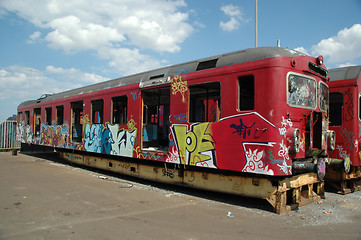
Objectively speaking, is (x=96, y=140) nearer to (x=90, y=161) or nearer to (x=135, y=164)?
(x=90, y=161)

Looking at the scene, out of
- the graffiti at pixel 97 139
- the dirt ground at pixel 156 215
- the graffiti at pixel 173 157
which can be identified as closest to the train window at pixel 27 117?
the graffiti at pixel 97 139

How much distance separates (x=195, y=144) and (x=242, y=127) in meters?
1.28

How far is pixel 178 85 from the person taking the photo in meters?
6.71

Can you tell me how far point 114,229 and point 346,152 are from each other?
600 centimetres

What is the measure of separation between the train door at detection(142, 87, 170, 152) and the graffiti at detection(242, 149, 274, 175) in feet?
10.6

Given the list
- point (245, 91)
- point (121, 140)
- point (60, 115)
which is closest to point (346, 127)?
point (245, 91)

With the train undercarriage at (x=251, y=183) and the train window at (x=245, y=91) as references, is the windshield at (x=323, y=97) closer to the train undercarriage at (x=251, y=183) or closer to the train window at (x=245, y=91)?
the train undercarriage at (x=251, y=183)

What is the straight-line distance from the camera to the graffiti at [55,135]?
1161 centimetres

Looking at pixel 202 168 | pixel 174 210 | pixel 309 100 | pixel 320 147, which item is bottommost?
pixel 174 210

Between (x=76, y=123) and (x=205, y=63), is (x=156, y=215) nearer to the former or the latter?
(x=205, y=63)

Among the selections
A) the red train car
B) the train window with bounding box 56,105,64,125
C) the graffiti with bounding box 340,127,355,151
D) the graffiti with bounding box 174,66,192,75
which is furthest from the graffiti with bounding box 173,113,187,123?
the train window with bounding box 56,105,64,125

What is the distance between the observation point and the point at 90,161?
10.6 m

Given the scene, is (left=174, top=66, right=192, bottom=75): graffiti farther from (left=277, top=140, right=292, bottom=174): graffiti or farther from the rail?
the rail

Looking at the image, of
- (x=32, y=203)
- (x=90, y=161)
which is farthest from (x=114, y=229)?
(x=90, y=161)
